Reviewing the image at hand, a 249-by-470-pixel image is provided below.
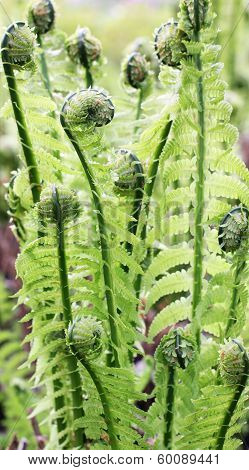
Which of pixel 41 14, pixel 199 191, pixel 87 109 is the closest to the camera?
pixel 87 109

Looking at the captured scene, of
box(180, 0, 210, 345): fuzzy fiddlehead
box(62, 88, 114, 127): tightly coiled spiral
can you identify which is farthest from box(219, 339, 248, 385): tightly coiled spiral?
box(62, 88, 114, 127): tightly coiled spiral

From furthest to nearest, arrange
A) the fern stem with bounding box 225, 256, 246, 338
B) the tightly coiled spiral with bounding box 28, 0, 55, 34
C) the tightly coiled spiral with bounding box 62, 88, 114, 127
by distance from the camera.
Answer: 1. the tightly coiled spiral with bounding box 28, 0, 55, 34
2. the fern stem with bounding box 225, 256, 246, 338
3. the tightly coiled spiral with bounding box 62, 88, 114, 127

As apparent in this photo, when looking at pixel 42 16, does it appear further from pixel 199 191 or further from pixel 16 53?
pixel 199 191

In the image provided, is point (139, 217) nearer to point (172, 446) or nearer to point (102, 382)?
point (102, 382)

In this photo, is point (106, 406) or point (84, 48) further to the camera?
point (84, 48)

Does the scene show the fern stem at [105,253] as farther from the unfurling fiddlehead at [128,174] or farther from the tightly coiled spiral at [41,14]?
the tightly coiled spiral at [41,14]

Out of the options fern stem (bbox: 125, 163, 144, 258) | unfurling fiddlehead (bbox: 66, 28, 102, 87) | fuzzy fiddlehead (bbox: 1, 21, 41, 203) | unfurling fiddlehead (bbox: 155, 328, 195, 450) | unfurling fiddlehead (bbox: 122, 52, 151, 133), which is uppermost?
unfurling fiddlehead (bbox: 66, 28, 102, 87)

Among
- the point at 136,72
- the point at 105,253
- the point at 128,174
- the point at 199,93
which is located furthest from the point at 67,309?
the point at 136,72

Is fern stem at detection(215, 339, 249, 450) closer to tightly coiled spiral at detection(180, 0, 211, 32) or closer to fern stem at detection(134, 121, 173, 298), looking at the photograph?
fern stem at detection(134, 121, 173, 298)
